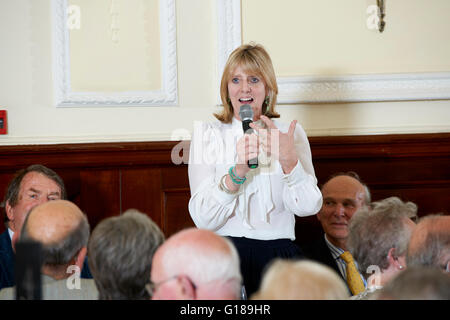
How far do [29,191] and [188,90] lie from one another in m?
1.21

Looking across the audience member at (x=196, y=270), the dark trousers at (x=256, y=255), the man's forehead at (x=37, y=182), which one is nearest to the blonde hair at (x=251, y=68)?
the dark trousers at (x=256, y=255)

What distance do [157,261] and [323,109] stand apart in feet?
7.96

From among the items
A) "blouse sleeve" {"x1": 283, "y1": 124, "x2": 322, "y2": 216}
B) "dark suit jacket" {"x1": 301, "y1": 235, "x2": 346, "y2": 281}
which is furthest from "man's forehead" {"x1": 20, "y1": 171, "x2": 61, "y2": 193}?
"dark suit jacket" {"x1": 301, "y1": 235, "x2": 346, "y2": 281}

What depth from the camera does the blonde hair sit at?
286 centimetres

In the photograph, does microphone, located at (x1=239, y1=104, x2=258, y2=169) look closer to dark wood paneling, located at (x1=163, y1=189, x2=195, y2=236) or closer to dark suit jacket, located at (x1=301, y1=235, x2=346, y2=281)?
dark suit jacket, located at (x1=301, y1=235, x2=346, y2=281)

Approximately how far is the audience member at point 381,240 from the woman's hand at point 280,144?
0.38 m

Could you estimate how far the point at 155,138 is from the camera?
12.4ft

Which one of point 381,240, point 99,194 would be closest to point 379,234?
point 381,240

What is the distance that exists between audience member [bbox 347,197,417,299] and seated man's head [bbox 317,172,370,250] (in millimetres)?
792

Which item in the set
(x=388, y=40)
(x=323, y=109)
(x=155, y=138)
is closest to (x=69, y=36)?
(x=155, y=138)

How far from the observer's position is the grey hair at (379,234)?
2.27 metres

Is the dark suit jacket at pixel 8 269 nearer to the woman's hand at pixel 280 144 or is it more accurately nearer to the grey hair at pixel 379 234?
the woman's hand at pixel 280 144

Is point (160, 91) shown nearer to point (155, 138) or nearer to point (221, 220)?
point (155, 138)

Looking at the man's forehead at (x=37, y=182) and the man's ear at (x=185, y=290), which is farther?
the man's forehead at (x=37, y=182)
